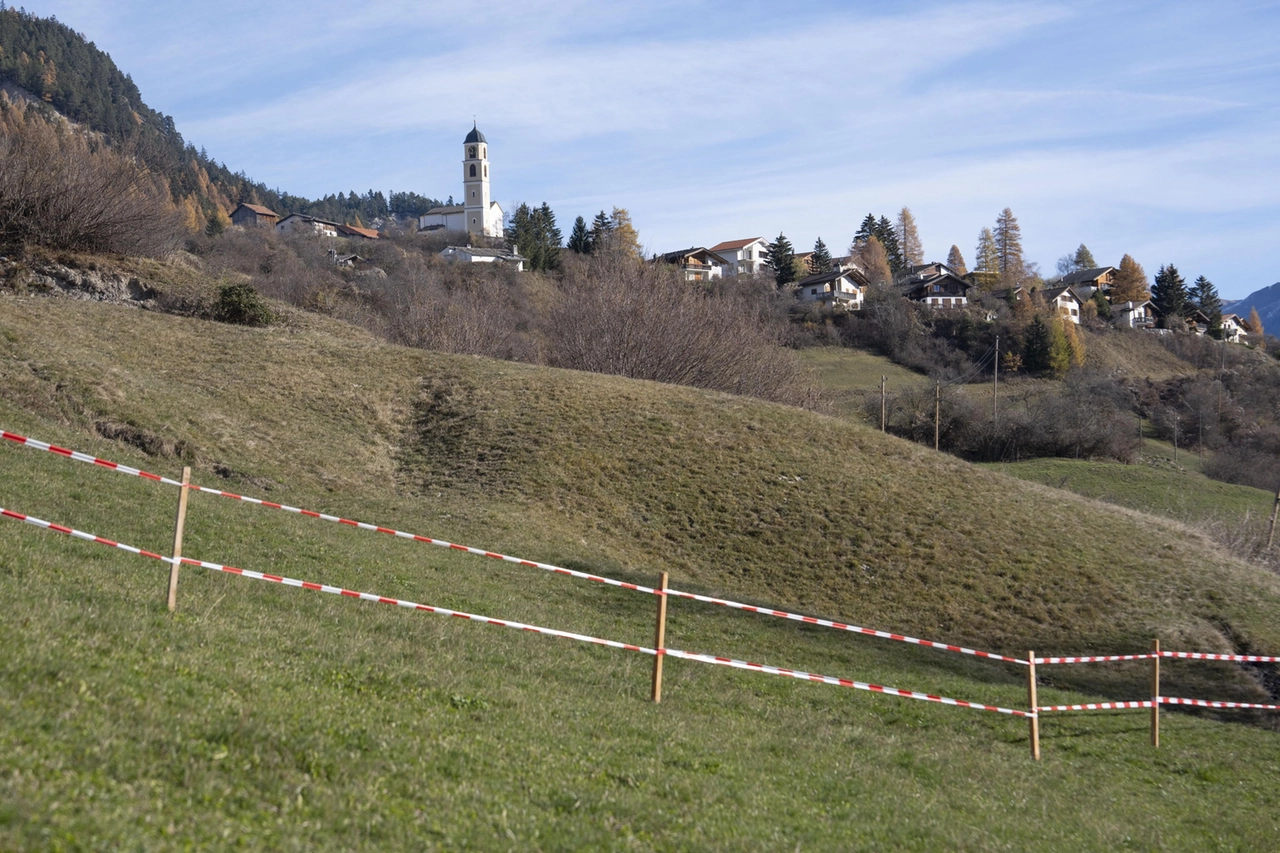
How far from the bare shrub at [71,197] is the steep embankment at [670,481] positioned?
6.80 meters

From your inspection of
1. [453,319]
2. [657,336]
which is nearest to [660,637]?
[657,336]

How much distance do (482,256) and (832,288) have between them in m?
41.7

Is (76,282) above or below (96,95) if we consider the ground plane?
below

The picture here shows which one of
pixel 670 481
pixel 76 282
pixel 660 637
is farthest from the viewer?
pixel 76 282

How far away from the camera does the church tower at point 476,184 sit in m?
158

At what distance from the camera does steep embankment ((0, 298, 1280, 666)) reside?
20.8 metres

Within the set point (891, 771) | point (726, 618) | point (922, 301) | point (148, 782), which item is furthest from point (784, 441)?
point (922, 301)

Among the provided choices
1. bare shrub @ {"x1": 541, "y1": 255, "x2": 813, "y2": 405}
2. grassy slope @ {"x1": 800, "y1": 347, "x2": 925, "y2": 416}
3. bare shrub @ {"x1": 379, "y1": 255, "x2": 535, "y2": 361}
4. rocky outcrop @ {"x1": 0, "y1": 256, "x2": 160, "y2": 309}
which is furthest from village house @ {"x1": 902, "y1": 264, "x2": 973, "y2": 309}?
rocky outcrop @ {"x1": 0, "y1": 256, "x2": 160, "y2": 309}

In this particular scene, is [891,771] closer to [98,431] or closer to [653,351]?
[98,431]

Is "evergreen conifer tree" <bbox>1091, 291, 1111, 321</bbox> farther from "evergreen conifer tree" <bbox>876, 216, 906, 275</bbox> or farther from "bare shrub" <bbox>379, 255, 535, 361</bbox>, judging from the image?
"bare shrub" <bbox>379, 255, 535, 361</bbox>

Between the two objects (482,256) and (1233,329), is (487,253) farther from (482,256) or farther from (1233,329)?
(1233,329)

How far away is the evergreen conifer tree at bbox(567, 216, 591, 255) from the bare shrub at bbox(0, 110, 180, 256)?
76.2 metres

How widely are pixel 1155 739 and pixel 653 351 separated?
36.8 meters

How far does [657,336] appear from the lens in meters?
47.2
